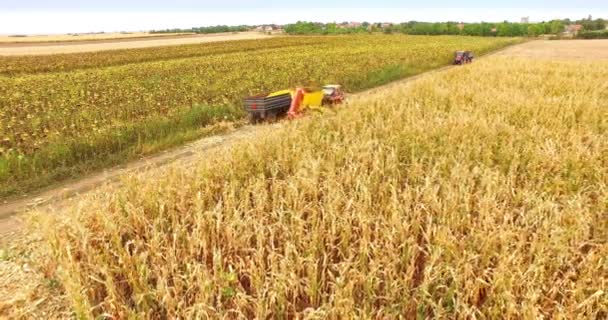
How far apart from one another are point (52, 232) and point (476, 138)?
234 inches

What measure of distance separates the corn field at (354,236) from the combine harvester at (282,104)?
4844mm

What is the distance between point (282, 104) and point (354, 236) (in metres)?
8.18

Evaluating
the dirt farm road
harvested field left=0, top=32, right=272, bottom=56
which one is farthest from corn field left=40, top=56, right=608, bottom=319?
harvested field left=0, top=32, right=272, bottom=56

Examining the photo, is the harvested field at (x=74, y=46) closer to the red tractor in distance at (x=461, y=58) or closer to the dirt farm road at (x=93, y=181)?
the red tractor in distance at (x=461, y=58)

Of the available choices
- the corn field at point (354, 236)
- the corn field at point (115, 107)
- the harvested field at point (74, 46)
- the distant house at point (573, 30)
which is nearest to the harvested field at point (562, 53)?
the corn field at point (115, 107)

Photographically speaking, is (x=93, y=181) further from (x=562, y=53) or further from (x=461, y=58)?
(x=562, y=53)

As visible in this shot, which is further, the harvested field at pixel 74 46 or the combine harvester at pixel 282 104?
the harvested field at pixel 74 46

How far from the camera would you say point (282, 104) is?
11.2 metres

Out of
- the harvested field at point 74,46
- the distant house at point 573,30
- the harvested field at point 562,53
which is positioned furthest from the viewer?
the distant house at point 573,30

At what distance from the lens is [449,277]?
279 centimetres

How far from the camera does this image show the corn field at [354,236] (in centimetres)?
266

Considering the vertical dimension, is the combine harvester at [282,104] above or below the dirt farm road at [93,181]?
above

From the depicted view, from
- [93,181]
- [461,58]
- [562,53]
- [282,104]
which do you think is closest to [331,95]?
[282,104]

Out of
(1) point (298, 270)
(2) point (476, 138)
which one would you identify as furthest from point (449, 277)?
(2) point (476, 138)
